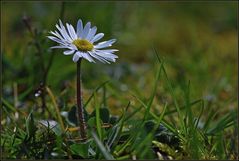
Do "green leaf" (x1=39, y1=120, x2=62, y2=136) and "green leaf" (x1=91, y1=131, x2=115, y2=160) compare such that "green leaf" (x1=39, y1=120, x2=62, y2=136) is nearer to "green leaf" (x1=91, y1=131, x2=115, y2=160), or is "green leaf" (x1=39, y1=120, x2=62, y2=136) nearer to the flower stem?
the flower stem

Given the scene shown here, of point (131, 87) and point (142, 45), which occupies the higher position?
point (142, 45)

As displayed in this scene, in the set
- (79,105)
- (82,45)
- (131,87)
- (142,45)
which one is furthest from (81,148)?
(142,45)

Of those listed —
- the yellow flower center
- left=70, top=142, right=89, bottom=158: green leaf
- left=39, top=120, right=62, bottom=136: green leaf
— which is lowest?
left=70, top=142, right=89, bottom=158: green leaf

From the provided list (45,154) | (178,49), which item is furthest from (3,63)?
(178,49)

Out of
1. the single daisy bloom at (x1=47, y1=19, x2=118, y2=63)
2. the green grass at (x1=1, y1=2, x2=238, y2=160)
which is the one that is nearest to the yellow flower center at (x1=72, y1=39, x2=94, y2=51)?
the single daisy bloom at (x1=47, y1=19, x2=118, y2=63)

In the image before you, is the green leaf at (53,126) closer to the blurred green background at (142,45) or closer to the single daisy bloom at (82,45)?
the single daisy bloom at (82,45)

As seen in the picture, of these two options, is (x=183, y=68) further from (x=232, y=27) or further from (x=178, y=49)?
(x=232, y=27)

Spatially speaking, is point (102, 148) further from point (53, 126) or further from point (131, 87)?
point (131, 87)
